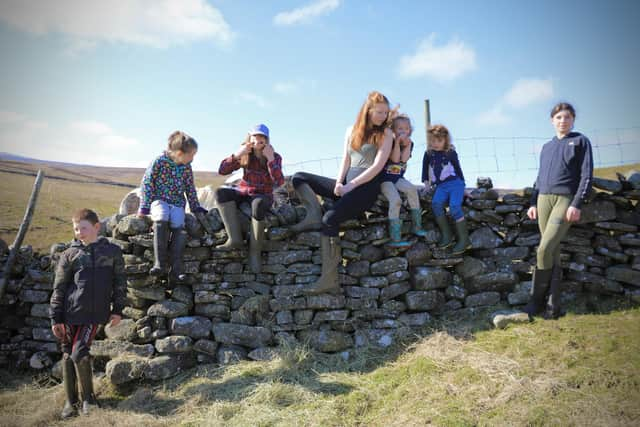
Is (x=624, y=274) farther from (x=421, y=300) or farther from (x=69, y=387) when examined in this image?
(x=69, y=387)

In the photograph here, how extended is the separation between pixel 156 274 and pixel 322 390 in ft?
8.59

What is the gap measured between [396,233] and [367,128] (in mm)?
1498

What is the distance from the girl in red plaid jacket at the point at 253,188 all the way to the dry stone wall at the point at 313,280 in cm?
21

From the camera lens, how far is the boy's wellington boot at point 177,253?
513cm

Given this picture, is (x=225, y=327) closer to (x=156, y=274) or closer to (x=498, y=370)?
(x=156, y=274)

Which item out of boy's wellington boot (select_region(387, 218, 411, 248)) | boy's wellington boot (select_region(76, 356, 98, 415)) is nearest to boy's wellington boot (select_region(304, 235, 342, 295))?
boy's wellington boot (select_region(387, 218, 411, 248))

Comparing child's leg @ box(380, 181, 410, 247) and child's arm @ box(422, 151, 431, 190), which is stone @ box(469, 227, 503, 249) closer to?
child's arm @ box(422, 151, 431, 190)

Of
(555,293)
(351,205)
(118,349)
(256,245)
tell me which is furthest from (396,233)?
(118,349)

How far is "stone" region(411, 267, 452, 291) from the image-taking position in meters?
5.56

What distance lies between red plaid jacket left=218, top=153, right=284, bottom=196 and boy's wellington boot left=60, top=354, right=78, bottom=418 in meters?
2.93

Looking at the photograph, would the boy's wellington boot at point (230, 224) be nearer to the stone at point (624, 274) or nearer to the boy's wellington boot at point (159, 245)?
the boy's wellington boot at point (159, 245)

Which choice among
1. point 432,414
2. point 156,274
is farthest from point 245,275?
point 432,414

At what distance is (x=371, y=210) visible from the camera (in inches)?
223

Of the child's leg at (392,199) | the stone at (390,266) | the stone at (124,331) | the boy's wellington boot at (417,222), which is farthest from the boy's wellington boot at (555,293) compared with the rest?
the stone at (124,331)
